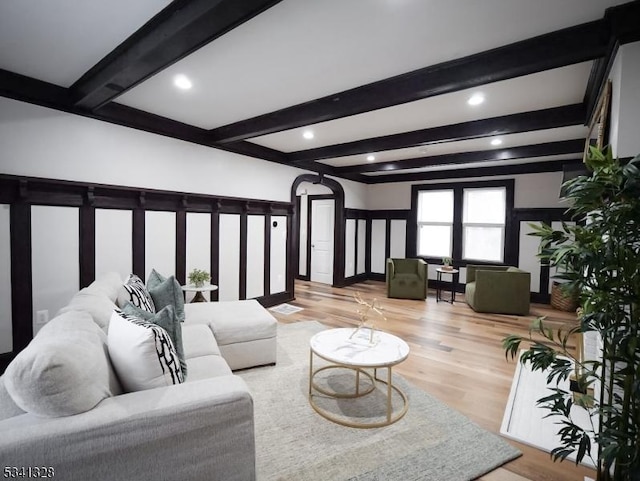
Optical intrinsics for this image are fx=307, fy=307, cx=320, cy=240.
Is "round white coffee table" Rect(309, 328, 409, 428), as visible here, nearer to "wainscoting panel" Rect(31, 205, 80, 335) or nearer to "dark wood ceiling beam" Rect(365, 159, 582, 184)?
"wainscoting panel" Rect(31, 205, 80, 335)

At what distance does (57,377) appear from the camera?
1107 mm

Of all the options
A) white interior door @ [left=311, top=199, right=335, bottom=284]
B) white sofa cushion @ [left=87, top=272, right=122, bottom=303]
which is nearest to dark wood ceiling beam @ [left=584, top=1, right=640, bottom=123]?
white sofa cushion @ [left=87, top=272, right=122, bottom=303]

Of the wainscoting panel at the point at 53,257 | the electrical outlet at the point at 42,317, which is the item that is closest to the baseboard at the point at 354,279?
the wainscoting panel at the point at 53,257

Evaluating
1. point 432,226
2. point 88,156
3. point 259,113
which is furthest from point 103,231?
point 432,226

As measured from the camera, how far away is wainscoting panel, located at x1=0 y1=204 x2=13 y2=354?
2.69 meters

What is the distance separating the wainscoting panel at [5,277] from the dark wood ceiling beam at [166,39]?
4.36ft

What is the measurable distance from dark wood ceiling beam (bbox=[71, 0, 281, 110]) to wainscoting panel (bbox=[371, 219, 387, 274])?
6125 mm

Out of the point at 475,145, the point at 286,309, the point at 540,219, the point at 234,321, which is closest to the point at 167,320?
the point at 234,321

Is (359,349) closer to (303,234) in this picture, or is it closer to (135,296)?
(135,296)

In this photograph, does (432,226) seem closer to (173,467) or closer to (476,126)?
(476,126)

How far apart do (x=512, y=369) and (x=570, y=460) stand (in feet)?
4.04

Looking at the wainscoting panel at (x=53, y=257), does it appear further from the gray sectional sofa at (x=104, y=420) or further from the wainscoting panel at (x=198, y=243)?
the gray sectional sofa at (x=104, y=420)

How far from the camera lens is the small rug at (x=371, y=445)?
1.73 m

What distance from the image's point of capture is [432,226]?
7055 mm
